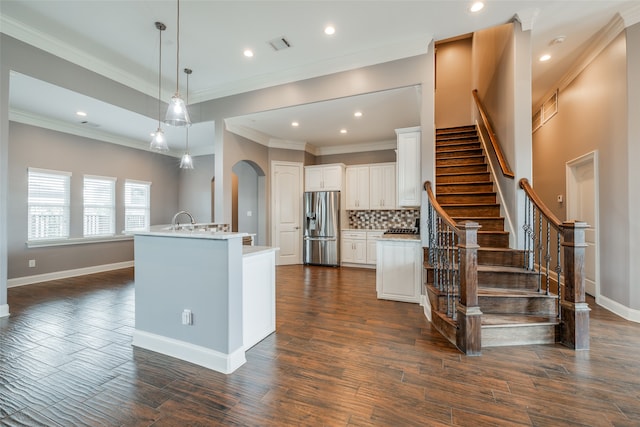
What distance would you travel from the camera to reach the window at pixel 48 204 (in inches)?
188

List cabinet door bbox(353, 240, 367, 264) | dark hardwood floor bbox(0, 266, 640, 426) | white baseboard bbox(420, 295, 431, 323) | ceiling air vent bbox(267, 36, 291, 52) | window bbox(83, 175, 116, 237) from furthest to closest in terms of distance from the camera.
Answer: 1. cabinet door bbox(353, 240, 367, 264)
2. window bbox(83, 175, 116, 237)
3. ceiling air vent bbox(267, 36, 291, 52)
4. white baseboard bbox(420, 295, 431, 323)
5. dark hardwood floor bbox(0, 266, 640, 426)

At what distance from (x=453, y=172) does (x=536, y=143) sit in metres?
2.45

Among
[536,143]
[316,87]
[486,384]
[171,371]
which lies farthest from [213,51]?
[536,143]

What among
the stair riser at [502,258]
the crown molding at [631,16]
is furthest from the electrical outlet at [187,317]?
the crown molding at [631,16]

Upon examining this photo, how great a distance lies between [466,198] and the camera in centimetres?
402

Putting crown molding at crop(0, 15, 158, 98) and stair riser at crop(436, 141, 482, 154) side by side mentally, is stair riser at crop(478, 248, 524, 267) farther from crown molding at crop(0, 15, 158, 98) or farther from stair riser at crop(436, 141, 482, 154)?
crown molding at crop(0, 15, 158, 98)

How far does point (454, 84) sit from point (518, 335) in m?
5.81

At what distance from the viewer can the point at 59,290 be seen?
4293 millimetres

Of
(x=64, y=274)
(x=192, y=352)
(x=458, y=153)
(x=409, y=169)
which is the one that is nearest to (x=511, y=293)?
(x=409, y=169)

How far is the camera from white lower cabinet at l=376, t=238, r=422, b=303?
11.9ft

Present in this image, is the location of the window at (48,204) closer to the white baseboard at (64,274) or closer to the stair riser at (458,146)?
the white baseboard at (64,274)

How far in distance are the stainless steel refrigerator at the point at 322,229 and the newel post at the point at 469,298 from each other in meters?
3.98

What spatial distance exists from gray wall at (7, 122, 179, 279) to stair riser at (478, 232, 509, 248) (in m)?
7.06

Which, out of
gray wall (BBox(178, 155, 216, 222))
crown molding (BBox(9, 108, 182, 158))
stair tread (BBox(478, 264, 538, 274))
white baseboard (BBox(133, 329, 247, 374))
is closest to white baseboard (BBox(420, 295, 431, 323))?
stair tread (BBox(478, 264, 538, 274))
